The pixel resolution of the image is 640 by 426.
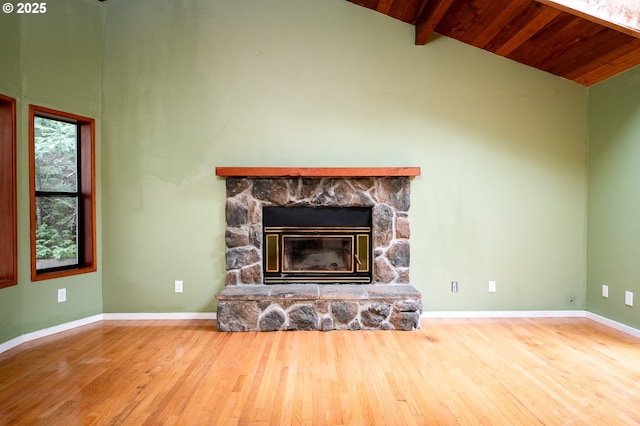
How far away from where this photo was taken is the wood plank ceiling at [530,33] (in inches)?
119

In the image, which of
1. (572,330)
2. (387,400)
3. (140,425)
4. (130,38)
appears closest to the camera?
(140,425)

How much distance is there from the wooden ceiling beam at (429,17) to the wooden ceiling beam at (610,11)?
889 mm

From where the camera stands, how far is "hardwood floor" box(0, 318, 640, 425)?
2.09 meters

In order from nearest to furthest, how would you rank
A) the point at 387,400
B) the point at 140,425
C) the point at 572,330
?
the point at 140,425
the point at 387,400
the point at 572,330

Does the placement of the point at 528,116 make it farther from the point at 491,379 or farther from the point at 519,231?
the point at 491,379

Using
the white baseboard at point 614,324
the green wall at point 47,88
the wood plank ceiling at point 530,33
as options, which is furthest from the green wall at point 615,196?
the green wall at point 47,88

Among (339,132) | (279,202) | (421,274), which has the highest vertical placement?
(339,132)

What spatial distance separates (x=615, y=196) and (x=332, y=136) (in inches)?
109

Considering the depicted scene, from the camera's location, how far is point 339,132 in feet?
12.6

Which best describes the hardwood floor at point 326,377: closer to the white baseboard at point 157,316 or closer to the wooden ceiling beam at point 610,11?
the white baseboard at point 157,316

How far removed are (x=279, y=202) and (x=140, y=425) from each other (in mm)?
2272

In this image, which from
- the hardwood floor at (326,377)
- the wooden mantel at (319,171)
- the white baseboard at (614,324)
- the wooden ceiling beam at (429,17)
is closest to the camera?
the hardwood floor at (326,377)

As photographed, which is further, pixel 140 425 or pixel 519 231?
pixel 519 231

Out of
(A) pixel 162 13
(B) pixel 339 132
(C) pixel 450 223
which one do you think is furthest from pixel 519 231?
(A) pixel 162 13
